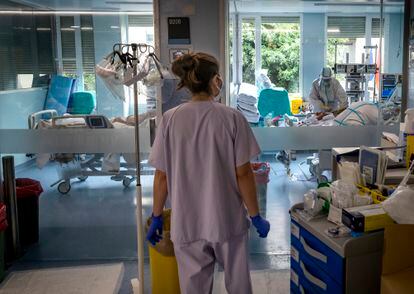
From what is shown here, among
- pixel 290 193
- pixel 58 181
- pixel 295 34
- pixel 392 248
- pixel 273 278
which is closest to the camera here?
pixel 392 248

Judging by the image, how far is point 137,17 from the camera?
328 cm

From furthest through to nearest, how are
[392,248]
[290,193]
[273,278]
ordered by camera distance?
[290,193]
[273,278]
[392,248]

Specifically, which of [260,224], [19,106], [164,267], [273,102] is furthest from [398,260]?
[19,106]

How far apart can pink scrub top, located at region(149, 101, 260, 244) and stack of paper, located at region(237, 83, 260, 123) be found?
1655mm

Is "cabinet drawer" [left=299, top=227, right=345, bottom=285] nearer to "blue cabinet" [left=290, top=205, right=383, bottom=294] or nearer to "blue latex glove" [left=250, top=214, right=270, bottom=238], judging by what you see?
"blue cabinet" [left=290, top=205, right=383, bottom=294]

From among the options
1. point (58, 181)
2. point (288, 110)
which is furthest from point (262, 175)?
point (58, 181)

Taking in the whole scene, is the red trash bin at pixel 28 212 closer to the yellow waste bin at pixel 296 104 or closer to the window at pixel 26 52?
the window at pixel 26 52

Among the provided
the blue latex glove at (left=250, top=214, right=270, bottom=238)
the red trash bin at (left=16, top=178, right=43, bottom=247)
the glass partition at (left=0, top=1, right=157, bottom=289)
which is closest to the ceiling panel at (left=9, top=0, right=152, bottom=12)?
the glass partition at (left=0, top=1, right=157, bottom=289)

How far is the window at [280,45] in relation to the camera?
3479 millimetres

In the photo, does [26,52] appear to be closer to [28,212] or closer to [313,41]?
[28,212]

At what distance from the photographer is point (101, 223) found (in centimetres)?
374

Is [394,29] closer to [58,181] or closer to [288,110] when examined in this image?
[288,110]

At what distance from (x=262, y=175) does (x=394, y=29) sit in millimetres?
1576

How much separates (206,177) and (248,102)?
1.80m
